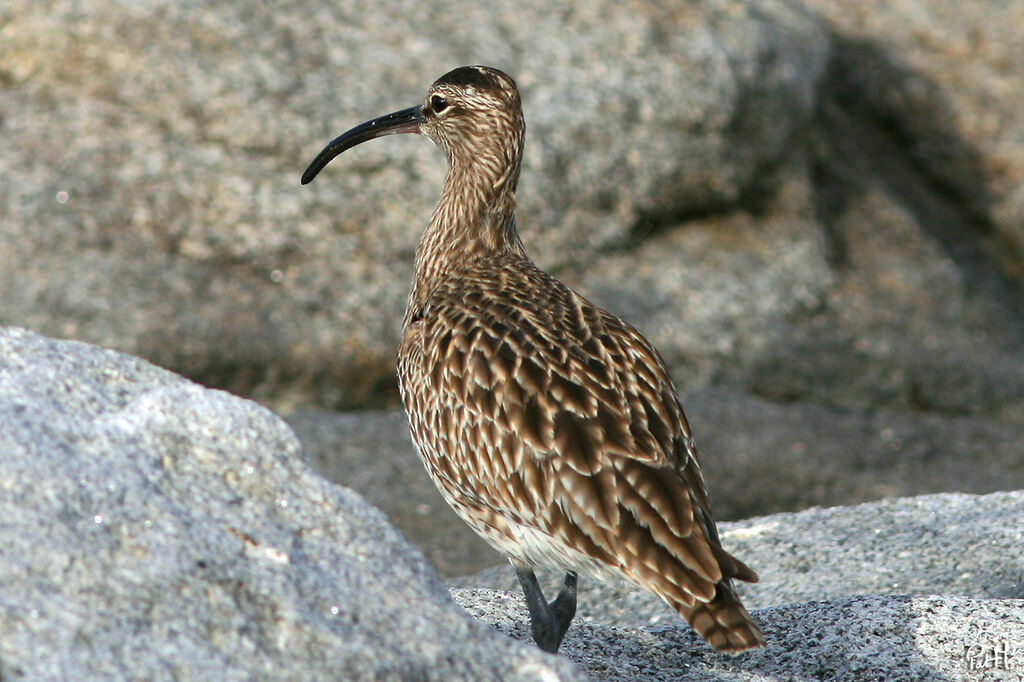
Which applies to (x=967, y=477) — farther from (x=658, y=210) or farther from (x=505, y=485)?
(x=505, y=485)

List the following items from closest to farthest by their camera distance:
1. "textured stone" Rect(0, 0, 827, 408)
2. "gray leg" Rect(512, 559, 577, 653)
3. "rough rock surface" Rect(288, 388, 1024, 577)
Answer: "gray leg" Rect(512, 559, 577, 653), "rough rock surface" Rect(288, 388, 1024, 577), "textured stone" Rect(0, 0, 827, 408)

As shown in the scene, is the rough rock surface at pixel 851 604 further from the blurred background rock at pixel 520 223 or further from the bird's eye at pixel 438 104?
the bird's eye at pixel 438 104

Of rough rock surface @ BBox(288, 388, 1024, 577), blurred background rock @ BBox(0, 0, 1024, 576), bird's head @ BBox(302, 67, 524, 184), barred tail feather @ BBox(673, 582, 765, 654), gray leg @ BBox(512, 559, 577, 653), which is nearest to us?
barred tail feather @ BBox(673, 582, 765, 654)

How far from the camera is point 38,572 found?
3387 mm

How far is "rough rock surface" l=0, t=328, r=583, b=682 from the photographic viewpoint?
333 cm

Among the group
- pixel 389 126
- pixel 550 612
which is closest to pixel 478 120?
pixel 389 126

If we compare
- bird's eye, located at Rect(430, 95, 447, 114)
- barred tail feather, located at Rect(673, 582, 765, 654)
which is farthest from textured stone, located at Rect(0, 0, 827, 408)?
barred tail feather, located at Rect(673, 582, 765, 654)

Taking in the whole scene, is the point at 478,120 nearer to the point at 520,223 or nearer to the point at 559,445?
the point at 559,445

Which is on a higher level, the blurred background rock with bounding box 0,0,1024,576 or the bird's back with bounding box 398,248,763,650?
the bird's back with bounding box 398,248,763,650

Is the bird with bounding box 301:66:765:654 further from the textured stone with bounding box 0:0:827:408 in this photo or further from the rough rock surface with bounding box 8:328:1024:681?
the textured stone with bounding box 0:0:827:408

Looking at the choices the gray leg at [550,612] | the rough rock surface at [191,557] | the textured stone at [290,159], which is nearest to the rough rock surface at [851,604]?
the rough rock surface at [191,557]

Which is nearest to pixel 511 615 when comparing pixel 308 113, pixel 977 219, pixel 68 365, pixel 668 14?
pixel 68 365

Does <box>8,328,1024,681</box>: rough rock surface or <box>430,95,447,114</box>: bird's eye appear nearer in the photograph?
<box>8,328,1024,681</box>: rough rock surface

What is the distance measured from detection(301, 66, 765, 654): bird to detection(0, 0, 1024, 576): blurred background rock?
318 centimetres
